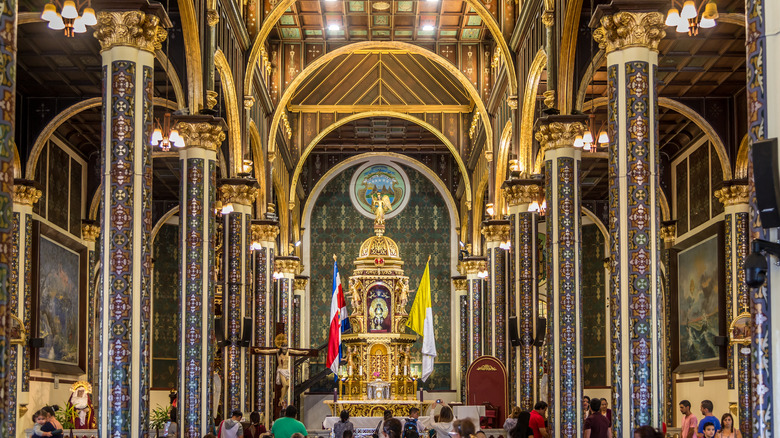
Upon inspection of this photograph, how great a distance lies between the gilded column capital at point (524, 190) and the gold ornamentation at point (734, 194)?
15.5 feet

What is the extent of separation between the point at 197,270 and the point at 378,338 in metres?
18.5

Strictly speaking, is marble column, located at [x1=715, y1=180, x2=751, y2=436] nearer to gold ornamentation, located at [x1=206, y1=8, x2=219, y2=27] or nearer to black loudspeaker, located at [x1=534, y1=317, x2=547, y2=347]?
black loudspeaker, located at [x1=534, y1=317, x2=547, y2=347]

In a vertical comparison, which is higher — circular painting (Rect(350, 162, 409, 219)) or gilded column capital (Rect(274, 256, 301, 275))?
circular painting (Rect(350, 162, 409, 219))

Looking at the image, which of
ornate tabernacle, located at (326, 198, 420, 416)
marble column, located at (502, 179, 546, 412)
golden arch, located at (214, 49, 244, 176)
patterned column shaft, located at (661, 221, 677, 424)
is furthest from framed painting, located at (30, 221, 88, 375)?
patterned column shaft, located at (661, 221, 677, 424)

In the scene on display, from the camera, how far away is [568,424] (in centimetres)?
1819

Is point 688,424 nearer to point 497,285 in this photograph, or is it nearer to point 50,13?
point 50,13

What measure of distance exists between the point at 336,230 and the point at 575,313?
91.4ft

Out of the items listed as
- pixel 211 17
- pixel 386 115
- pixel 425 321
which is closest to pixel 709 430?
pixel 211 17

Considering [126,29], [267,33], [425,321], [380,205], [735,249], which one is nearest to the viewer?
[126,29]

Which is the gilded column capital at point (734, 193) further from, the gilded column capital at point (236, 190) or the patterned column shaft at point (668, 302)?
the gilded column capital at point (236, 190)

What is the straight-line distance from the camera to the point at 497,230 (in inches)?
1238

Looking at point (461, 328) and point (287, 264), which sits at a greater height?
point (287, 264)

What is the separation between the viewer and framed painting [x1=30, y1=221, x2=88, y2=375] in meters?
27.2

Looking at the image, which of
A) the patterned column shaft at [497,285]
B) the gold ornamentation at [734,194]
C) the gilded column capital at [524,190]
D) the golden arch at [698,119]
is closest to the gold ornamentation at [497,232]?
the patterned column shaft at [497,285]
